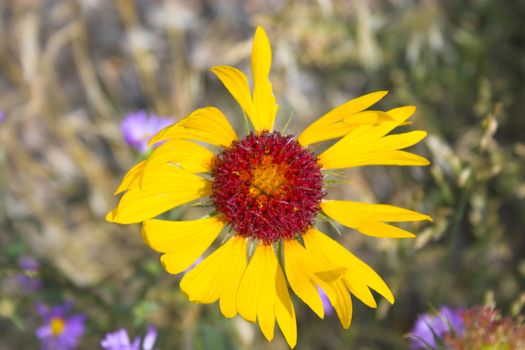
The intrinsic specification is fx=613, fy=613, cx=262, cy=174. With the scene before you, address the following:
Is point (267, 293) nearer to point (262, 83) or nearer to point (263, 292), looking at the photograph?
point (263, 292)

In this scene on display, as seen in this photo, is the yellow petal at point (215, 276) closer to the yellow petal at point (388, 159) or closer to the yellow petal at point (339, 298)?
the yellow petal at point (339, 298)

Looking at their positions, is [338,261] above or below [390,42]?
below

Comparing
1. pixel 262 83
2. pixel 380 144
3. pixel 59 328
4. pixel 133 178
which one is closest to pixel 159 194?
pixel 133 178

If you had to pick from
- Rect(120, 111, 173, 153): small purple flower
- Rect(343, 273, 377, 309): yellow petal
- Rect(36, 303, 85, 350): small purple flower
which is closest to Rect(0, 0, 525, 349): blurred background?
Rect(120, 111, 173, 153): small purple flower

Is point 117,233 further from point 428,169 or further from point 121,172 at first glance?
point 428,169

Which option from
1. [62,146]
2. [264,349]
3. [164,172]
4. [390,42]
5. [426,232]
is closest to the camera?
[164,172]

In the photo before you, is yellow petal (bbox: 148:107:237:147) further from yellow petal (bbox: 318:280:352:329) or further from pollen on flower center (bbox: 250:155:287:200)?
yellow petal (bbox: 318:280:352:329)

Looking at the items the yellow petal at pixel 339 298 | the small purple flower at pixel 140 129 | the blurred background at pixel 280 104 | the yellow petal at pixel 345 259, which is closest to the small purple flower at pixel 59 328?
the blurred background at pixel 280 104

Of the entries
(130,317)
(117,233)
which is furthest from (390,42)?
(130,317)
